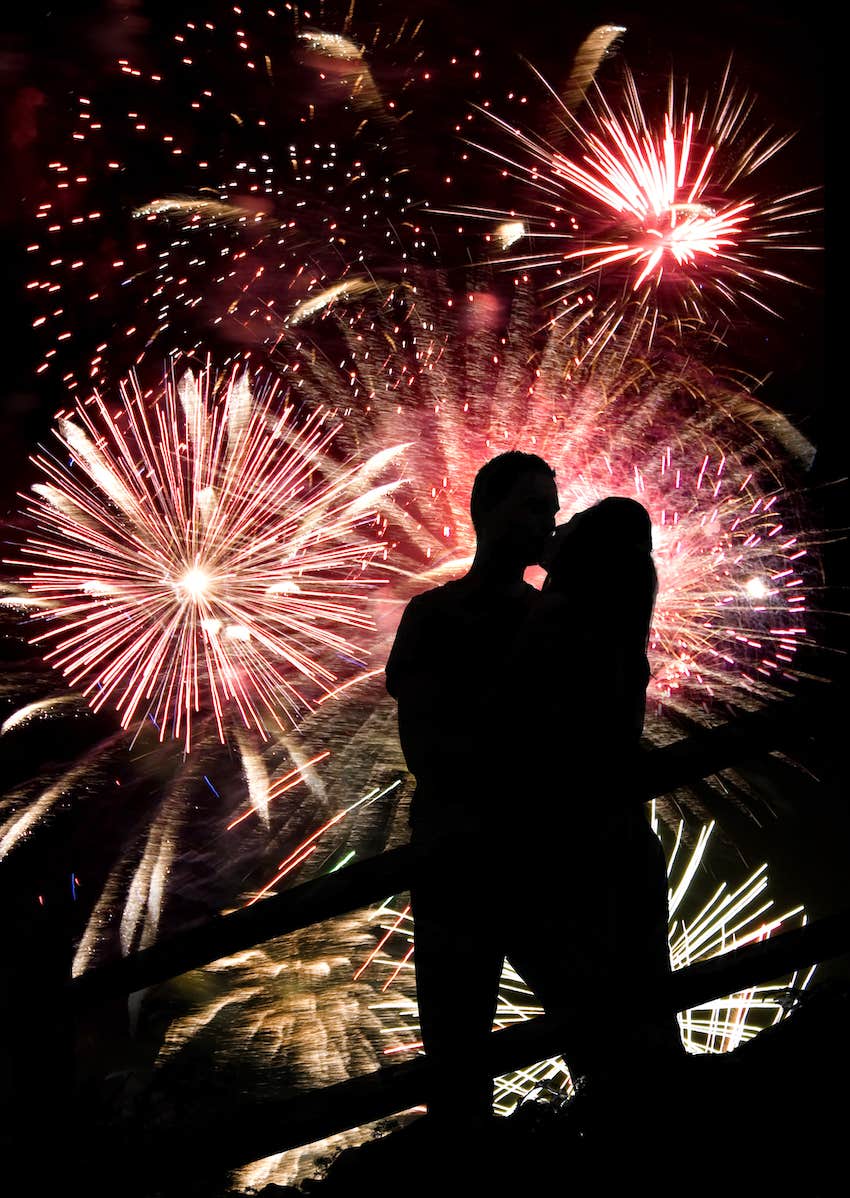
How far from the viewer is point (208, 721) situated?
27.3 feet

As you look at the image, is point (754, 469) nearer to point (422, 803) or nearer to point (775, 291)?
point (775, 291)

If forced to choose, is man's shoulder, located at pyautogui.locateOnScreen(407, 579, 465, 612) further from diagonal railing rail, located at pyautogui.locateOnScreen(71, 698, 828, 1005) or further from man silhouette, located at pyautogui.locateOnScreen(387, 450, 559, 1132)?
diagonal railing rail, located at pyautogui.locateOnScreen(71, 698, 828, 1005)

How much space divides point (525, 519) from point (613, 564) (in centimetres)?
33

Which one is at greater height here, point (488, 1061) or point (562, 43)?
point (562, 43)

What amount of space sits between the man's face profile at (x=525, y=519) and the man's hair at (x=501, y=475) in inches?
0.4

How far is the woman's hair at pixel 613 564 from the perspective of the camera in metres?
2.25

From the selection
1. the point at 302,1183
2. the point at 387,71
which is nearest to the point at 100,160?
the point at 387,71

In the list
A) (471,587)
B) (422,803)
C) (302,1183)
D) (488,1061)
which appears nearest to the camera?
(488,1061)

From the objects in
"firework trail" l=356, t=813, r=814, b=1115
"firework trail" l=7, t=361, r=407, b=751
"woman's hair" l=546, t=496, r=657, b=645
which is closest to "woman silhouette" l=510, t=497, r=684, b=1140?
"woman's hair" l=546, t=496, r=657, b=645

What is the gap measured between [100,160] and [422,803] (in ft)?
21.0

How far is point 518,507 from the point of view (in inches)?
99.5

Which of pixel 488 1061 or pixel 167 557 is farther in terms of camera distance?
pixel 167 557

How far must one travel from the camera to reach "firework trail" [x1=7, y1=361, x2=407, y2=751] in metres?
6.93

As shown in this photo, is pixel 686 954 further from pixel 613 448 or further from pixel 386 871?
pixel 386 871
